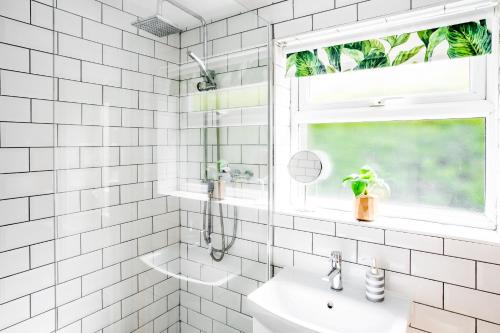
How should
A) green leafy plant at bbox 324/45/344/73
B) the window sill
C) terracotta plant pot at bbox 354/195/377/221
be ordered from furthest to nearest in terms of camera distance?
green leafy plant at bbox 324/45/344/73 → terracotta plant pot at bbox 354/195/377/221 → the window sill

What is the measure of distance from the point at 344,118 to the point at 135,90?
3.53 ft

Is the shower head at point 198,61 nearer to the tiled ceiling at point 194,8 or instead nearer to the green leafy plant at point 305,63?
the tiled ceiling at point 194,8

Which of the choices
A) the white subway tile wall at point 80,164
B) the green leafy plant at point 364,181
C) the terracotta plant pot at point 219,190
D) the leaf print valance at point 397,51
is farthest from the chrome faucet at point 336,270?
the leaf print valance at point 397,51

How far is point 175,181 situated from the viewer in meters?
1.30

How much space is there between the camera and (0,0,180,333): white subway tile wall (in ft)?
3.63

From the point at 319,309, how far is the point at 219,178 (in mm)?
739

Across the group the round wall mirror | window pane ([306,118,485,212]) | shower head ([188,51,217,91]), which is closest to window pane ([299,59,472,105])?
window pane ([306,118,485,212])

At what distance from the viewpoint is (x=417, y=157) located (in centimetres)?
154

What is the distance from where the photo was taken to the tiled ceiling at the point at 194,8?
3.84 ft

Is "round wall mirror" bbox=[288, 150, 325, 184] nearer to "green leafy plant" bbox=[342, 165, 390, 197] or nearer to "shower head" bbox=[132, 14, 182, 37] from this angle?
"green leafy plant" bbox=[342, 165, 390, 197]

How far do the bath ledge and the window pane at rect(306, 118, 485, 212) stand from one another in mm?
113

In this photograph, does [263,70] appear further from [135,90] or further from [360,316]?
[360,316]

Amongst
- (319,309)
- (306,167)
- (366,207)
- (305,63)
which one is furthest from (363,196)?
(305,63)

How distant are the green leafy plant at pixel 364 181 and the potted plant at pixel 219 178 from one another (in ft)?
1.94
